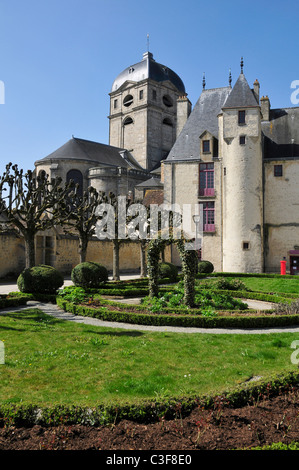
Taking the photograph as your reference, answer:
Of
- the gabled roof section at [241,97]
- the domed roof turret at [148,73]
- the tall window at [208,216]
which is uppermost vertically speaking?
the domed roof turret at [148,73]

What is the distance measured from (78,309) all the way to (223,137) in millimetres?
19733

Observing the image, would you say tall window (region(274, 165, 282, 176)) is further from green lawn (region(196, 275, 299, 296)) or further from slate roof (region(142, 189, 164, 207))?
green lawn (region(196, 275, 299, 296))

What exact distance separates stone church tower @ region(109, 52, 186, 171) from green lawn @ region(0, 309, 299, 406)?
38230 millimetres

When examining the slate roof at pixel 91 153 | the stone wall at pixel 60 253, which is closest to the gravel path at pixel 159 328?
the stone wall at pixel 60 253

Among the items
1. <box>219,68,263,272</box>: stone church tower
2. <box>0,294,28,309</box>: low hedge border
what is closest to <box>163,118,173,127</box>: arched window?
<box>219,68,263,272</box>: stone church tower

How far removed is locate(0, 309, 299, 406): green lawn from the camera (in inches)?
195

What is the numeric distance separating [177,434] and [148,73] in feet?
163

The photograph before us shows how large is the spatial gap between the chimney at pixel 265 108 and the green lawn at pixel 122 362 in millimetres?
25234

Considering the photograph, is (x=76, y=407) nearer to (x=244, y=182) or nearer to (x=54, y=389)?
(x=54, y=389)

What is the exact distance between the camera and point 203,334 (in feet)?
27.7

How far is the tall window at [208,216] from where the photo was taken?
27.5 m

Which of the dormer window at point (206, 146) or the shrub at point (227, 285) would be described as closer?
the shrub at point (227, 285)

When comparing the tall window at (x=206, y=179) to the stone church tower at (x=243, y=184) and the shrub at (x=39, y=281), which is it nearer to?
the stone church tower at (x=243, y=184)

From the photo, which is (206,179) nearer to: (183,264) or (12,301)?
(183,264)
